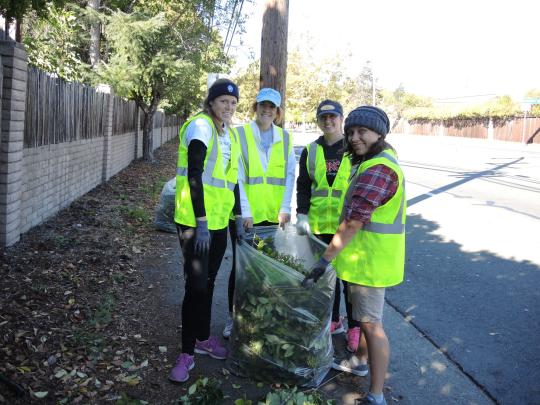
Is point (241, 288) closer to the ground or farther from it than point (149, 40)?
closer to the ground

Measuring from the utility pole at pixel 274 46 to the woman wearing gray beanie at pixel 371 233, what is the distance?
2.72 m

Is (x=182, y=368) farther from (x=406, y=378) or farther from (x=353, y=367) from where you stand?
(x=406, y=378)

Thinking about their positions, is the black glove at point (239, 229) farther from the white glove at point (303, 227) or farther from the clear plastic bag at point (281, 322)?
the white glove at point (303, 227)

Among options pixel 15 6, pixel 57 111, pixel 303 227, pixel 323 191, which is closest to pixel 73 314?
pixel 303 227

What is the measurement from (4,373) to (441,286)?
422cm

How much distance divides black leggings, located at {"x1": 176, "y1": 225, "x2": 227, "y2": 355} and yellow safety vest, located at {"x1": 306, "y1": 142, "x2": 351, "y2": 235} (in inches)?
32.1

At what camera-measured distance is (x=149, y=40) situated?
46.8ft

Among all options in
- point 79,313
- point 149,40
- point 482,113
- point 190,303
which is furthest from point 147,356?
point 482,113

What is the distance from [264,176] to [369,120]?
4.03ft

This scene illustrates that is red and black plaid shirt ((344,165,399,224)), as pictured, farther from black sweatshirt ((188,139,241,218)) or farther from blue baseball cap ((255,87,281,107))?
blue baseball cap ((255,87,281,107))

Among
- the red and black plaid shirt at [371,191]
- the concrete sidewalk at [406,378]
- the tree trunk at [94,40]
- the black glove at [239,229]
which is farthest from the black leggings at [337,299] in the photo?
the tree trunk at [94,40]

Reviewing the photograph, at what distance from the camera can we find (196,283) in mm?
3217

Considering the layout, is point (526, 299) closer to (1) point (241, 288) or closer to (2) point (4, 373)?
(1) point (241, 288)

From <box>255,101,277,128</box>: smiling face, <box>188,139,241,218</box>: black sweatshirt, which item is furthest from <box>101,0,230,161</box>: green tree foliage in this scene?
<box>188,139,241,218</box>: black sweatshirt
